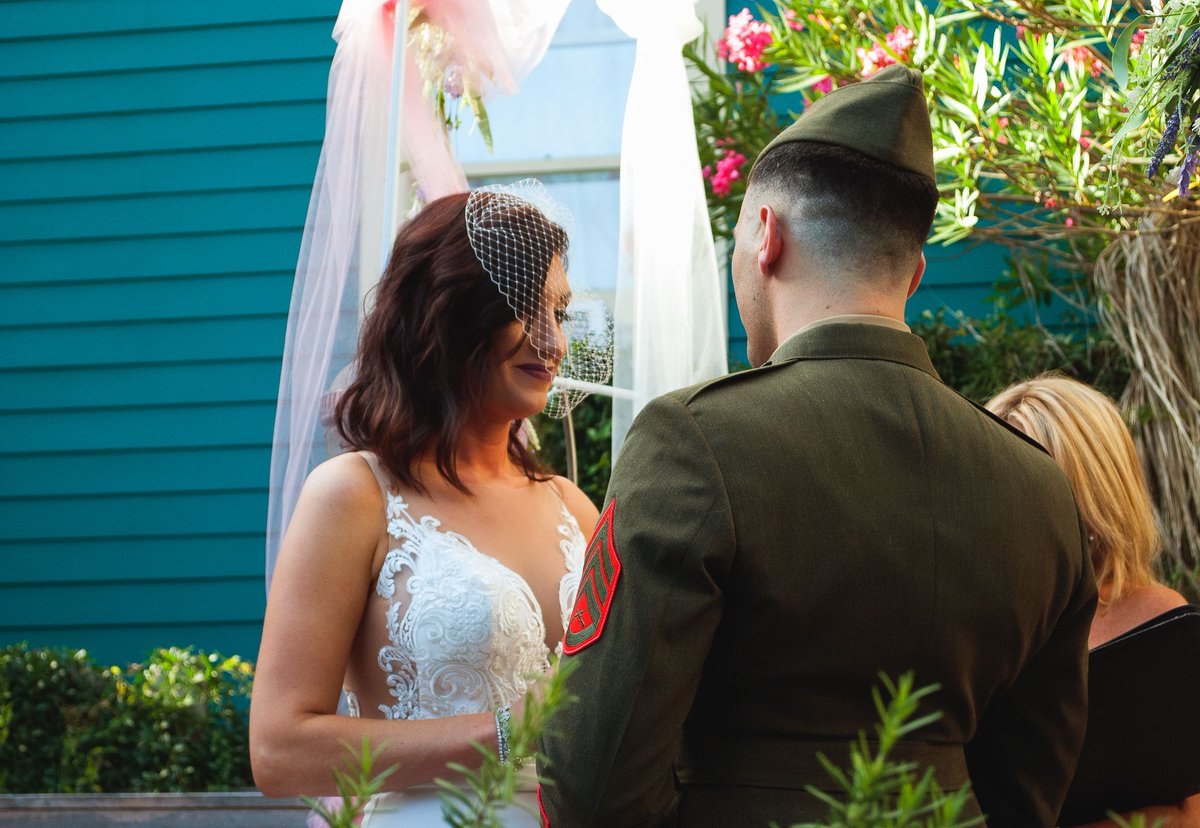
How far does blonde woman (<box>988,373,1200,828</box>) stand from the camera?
235cm

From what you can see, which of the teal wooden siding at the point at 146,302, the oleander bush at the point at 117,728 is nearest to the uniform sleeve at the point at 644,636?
the oleander bush at the point at 117,728

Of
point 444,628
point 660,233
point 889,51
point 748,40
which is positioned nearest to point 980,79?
point 889,51

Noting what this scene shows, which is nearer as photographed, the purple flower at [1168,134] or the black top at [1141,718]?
the purple flower at [1168,134]

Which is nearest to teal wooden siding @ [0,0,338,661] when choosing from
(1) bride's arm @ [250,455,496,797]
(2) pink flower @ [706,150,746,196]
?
(2) pink flower @ [706,150,746,196]

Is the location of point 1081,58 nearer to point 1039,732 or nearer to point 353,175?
point 353,175

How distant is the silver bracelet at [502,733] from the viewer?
6.67 feet

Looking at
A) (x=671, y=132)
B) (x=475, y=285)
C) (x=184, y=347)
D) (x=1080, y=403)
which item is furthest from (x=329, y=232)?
(x=184, y=347)

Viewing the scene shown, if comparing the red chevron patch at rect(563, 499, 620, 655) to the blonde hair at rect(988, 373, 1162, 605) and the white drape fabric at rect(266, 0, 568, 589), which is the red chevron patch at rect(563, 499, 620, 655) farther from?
the white drape fabric at rect(266, 0, 568, 589)

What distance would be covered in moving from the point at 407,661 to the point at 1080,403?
144 cm

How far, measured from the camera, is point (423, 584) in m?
2.22

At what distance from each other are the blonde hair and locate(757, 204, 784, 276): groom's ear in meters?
0.93

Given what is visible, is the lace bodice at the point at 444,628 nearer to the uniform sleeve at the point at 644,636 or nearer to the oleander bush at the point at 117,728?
the uniform sleeve at the point at 644,636

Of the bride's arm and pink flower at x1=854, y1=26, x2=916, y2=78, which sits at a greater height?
pink flower at x1=854, y1=26, x2=916, y2=78

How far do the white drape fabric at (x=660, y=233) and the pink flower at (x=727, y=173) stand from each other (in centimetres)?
132
